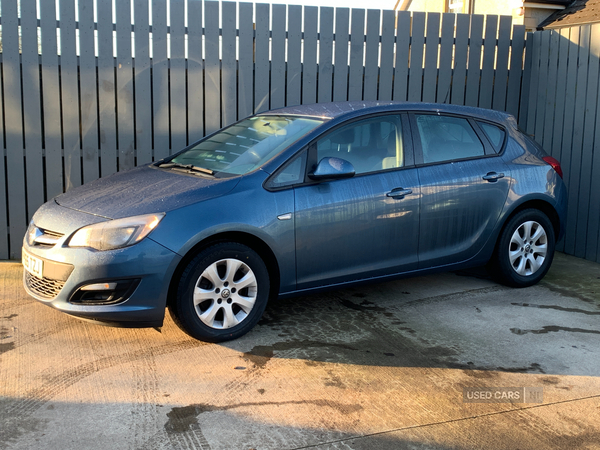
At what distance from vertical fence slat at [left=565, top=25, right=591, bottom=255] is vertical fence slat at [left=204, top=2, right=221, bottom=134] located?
4.10m

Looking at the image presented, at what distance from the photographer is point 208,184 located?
4531mm

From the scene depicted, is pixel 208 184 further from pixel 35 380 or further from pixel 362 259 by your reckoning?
pixel 35 380

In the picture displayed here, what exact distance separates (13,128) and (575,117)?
6227 mm

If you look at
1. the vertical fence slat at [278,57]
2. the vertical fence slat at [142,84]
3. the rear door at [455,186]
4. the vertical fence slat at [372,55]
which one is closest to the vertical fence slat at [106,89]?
the vertical fence slat at [142,84]

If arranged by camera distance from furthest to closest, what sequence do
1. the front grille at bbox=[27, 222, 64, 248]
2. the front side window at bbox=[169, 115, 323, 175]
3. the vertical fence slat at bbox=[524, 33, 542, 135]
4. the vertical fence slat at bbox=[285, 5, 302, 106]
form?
1. the vertical fence slat at bbox=[524, 33, 542, 135]
2. the vertical fence slat at bbox=[285, 5, 302, 106]
3. the front side window at bbox=[169, 115, 323, 175]
4. the front grille at bbox=[27, 222, 64, 248]

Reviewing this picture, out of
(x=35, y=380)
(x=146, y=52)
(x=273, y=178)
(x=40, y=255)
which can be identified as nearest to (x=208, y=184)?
(x=273, y=178)

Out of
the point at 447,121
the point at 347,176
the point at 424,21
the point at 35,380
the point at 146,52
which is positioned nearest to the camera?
the point at 35,380

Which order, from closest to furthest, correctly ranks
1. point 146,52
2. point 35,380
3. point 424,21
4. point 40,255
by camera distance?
point 35,380, point 40,255, point 146,52, point 424,21

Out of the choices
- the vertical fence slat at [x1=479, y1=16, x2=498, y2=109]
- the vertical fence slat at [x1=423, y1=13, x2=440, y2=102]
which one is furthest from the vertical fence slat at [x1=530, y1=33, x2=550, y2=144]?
the vertical fence slat at [x1=423, y1=13, x2=440, y2=102]

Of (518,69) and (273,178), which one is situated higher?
(518,69)

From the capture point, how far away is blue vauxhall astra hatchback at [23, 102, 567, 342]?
4.16 meters

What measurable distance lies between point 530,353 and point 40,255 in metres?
3.38

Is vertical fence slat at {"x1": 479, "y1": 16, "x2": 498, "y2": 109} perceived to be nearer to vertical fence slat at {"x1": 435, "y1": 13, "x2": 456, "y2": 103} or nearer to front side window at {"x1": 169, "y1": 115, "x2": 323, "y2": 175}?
vertical fence slat at {"x1": 435, "y1": 13, "x2": 456, "y2": 103}

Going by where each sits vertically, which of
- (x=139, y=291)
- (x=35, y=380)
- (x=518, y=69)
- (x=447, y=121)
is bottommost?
(x=35, y=380)
